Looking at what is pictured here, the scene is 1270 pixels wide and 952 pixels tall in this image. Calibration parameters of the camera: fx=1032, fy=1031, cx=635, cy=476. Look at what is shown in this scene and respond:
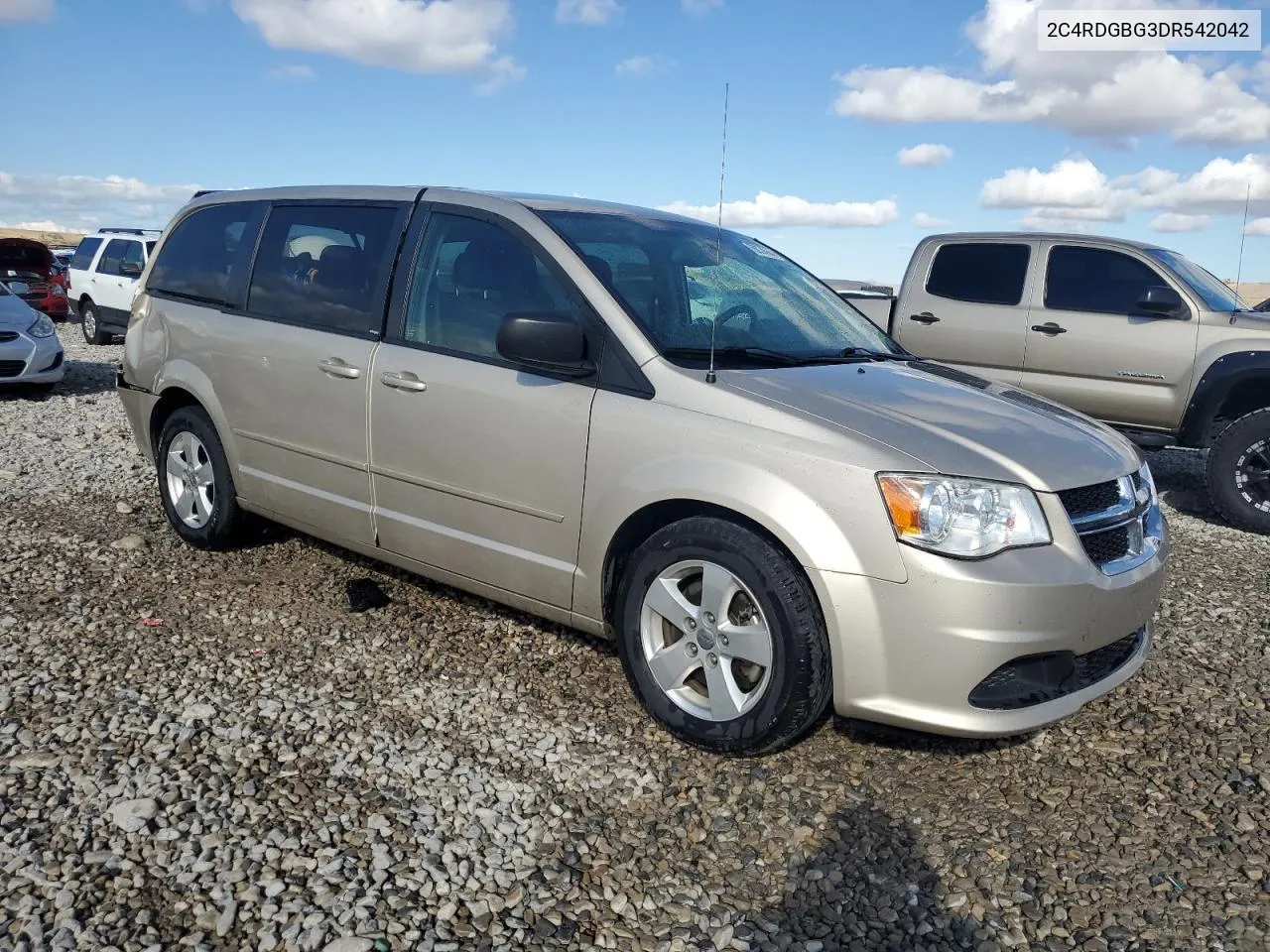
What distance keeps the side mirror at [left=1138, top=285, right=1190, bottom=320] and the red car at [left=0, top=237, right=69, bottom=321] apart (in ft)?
57.7

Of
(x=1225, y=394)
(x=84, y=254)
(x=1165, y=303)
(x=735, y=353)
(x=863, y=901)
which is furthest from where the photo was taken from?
(x=84, y=254)

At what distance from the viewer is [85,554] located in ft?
17.7

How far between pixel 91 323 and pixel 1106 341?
51.8 feet

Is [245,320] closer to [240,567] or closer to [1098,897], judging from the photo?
[240,567]

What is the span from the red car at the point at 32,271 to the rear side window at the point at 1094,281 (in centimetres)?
1687

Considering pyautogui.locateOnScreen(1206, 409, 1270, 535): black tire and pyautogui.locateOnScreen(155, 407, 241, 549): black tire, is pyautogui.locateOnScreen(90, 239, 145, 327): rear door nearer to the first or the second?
pyautogui.locateOnScreen(155, 407, 241, 549): black tire

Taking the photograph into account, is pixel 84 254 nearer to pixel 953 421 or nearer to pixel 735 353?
pixel 735 353

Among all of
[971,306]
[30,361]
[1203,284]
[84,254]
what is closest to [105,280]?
[84,254]

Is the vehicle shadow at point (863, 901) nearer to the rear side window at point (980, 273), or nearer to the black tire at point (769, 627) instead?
the black tire at point (769, 627)

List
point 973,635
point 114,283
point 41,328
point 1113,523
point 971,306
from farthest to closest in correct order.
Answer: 1. point 114,283
2. point 41,328
3. point 971,306
4. point 1113,523
5. point 973,635

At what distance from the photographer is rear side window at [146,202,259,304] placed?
514 cm

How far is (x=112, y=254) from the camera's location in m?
17.2

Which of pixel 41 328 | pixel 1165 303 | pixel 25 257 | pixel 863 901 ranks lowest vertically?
pixel 863 901

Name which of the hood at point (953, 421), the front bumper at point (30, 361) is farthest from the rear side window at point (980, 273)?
the front bumper at point (30, 361)
